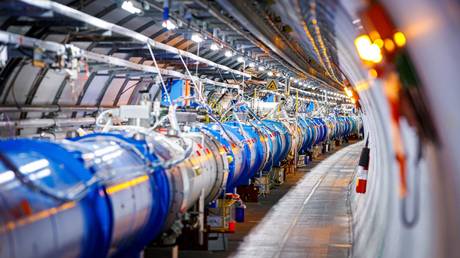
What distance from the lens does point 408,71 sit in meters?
3.33

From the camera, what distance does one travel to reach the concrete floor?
10320 millimetres

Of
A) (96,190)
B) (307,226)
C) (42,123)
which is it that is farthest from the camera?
(307,226)

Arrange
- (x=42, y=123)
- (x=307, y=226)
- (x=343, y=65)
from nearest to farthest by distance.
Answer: (x=343, y=65)
(x=42, y=123)
(x=307, y=226)

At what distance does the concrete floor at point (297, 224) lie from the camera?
33.9ft

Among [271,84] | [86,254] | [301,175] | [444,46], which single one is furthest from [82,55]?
[301,175]

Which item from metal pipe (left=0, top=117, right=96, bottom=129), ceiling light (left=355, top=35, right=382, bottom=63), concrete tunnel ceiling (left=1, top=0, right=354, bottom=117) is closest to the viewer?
ceiling light (left=355, top=35, right=382, bottom=63)

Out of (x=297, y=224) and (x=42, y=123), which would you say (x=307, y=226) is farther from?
(x=42, y=123)

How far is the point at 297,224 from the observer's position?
12859mm

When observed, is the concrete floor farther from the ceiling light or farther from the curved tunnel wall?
the ceiling light

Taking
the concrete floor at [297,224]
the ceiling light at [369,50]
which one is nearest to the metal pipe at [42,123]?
the concrete floor at [297,224]

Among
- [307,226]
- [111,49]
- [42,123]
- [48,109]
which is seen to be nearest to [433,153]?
[42,123]

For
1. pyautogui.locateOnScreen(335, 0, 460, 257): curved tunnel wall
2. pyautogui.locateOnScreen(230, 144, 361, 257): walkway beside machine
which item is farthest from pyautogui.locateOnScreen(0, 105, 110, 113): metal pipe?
pyautogui.locateOnScreen(335, 0, 460, 257): curved tunnel wall

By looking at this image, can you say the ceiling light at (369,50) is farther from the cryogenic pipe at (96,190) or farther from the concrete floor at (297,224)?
the concrete floor at (297,224)

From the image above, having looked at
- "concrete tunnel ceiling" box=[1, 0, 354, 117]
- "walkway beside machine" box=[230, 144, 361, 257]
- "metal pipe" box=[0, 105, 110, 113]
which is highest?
"concrete tunnel ceiling" box=[1, 0, 354, 117]
